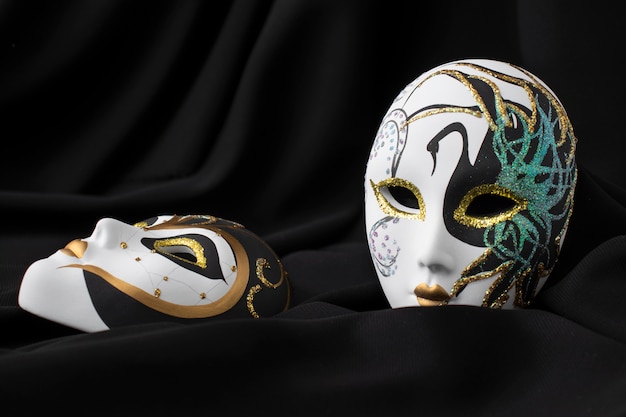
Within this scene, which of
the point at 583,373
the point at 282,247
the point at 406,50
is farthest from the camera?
the point at 406,50

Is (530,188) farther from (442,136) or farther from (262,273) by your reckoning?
(262,273)

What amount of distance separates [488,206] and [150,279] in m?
0.55

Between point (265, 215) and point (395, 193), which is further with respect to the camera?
point (265, 215)

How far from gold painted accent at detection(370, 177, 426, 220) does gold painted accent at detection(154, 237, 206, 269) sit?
0.31 metres

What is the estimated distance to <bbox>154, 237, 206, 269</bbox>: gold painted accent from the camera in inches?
53.3

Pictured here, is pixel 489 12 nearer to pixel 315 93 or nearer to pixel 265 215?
pixel 315 93

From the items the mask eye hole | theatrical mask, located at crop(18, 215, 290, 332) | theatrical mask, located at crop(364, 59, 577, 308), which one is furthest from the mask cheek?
the mask eye hole

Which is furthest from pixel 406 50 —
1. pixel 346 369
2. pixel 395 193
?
pixel 346 369

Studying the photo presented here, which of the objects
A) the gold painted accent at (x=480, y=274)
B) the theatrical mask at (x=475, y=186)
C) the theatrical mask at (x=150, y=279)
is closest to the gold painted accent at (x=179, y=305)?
the theatrical mask at (x=150, y=279)

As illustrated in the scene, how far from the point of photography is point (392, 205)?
1.35 m

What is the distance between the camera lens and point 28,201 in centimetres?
204

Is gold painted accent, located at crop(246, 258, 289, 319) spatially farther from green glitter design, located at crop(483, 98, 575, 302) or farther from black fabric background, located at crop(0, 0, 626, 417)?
green glitter design, located at crop(483, 98, 575, 302)

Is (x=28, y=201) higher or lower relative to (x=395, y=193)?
lower

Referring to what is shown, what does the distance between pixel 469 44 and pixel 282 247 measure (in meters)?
0.68
